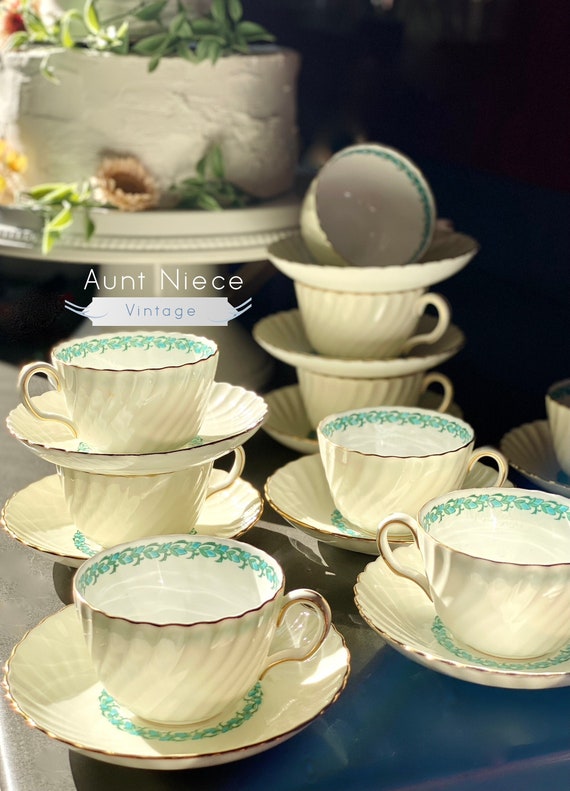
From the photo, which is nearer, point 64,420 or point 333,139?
point 64,420

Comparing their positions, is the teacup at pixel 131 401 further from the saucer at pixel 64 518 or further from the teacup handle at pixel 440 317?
the teacup handle at pixel 440 317

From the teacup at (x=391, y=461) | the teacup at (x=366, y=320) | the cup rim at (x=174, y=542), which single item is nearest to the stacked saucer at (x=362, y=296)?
the teacup at (x=366, y=320)

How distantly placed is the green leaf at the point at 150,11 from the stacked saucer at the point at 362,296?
8.4 inches

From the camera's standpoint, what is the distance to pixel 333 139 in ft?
4.00

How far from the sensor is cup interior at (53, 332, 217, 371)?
25.3 inches

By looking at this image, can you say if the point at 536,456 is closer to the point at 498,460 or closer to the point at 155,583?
the point at 498,460

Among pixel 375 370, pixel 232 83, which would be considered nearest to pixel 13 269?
pixel 232 83

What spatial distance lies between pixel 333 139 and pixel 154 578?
2.66 feet

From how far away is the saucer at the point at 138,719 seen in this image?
1.46ft

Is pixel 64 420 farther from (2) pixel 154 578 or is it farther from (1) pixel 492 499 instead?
(1) pixel 492 499

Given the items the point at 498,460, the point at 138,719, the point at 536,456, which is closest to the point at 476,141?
the point at 536,456

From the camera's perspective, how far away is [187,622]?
0.49m

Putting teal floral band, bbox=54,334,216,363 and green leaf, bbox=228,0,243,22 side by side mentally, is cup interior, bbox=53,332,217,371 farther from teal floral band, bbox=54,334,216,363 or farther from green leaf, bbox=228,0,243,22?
green leaf, bbox=228,0,243,22

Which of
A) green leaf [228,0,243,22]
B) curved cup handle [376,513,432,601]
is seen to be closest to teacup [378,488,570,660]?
curved cup handle [376,513,432,601]
